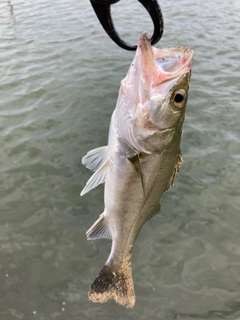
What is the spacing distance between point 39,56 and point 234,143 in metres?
5.74

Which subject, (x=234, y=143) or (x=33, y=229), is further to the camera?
(x=234, y=143)

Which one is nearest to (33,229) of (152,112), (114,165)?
(114,165)

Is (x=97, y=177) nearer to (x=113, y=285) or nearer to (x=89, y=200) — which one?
(x=113, y=285)

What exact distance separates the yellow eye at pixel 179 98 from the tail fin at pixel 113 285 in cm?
160

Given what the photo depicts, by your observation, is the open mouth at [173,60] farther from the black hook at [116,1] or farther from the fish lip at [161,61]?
the black hook at [116,1]

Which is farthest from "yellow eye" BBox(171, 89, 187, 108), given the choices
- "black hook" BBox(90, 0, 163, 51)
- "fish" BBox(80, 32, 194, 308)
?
"black hook" BBox(90, 0, 163, 51)

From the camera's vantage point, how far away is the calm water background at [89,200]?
3502mm

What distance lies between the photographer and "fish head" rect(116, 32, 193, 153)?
6.10ft

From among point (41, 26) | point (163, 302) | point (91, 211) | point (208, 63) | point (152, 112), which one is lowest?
point (163, 302)

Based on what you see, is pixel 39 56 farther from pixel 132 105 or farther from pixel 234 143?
pixel 132 105

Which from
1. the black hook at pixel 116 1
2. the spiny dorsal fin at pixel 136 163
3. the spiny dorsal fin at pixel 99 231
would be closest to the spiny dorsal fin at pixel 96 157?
the spiny dorsal fin at pixel 136 163

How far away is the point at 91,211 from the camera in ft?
14.2

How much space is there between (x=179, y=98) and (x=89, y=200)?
2854 millimetres

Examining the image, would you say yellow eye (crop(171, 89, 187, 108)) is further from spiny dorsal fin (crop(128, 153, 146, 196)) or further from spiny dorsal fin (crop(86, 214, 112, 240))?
spiny dorsal fin (crop(86, 214, 112, 240))
